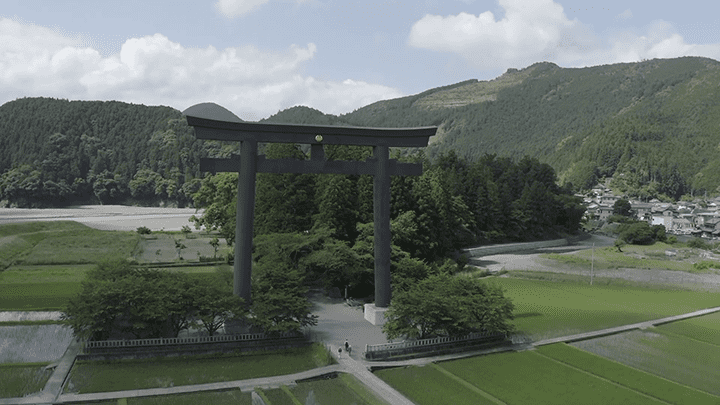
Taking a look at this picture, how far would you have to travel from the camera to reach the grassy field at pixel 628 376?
1625cm

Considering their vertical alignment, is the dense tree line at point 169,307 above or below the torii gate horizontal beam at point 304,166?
below

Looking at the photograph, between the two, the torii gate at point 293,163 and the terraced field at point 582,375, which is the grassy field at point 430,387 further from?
the torii gate at point 293,163

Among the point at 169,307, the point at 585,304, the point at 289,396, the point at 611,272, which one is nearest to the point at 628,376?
the point at 289,396

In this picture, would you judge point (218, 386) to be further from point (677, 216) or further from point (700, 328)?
point (677, 216)

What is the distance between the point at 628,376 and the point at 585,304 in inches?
526

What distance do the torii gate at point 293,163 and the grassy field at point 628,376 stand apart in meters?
7.00

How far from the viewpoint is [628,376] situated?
17.9 metres

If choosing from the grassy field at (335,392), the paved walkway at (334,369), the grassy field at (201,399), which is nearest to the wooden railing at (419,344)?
the paved walkway at (334,369)

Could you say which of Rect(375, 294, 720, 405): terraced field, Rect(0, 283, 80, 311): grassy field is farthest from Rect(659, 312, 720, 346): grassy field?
Rect(0, 283, 80, 311): grassy field

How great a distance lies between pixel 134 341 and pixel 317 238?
11.6 metres

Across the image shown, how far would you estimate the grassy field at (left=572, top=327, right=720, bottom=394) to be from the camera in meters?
18.3

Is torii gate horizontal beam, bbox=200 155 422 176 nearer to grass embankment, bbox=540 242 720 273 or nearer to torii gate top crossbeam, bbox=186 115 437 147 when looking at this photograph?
torii gate top crossbeam, bbox=186 115 437 147

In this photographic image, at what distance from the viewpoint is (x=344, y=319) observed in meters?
23.4

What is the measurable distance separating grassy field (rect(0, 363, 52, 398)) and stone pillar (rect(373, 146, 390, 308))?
1192cm
